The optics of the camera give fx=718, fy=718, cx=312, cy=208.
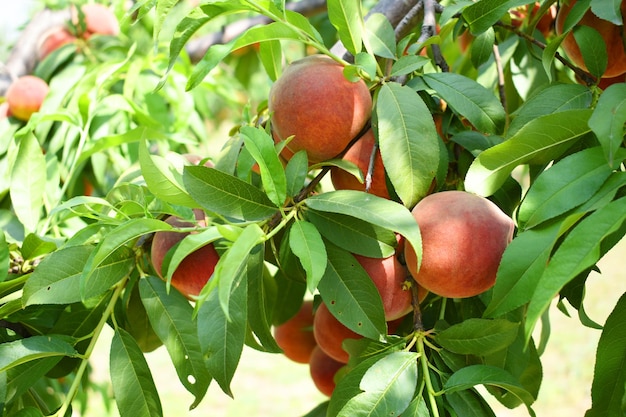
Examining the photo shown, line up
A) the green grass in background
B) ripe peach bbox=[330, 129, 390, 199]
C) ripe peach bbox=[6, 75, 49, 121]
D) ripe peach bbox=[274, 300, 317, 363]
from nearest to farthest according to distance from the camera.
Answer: ripe peach bbox=[330, 129, 390, 199] → ripe peach bbox=[274, 300, 317, 363] → ripe peach bbox=[6, 75, 49, 121] → the green grass in background

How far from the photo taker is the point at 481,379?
1.86 feet

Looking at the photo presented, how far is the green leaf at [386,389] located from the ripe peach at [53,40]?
1.04 meters

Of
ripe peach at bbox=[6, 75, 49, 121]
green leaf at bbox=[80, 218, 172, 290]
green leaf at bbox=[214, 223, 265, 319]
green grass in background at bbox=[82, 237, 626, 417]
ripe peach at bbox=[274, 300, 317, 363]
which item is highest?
green leaf at bbox=[214, 223, 265, 319]

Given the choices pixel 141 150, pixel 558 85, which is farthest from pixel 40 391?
pixel 558 85

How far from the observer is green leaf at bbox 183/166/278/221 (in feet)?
1.95

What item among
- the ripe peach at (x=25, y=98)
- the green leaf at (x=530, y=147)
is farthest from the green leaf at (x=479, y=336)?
the ripe peach at (x=25, y=98)

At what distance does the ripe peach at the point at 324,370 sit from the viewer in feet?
2.92

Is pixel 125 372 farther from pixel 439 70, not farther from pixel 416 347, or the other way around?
pixel 439 70

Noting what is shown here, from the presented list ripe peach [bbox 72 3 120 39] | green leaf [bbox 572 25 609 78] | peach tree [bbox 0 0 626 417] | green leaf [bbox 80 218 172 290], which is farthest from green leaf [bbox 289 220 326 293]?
ripe peach [bbox 72 3 120 39]

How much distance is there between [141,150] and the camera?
0.59 meters

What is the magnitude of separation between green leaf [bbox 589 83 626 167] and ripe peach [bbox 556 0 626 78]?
21 centimetres

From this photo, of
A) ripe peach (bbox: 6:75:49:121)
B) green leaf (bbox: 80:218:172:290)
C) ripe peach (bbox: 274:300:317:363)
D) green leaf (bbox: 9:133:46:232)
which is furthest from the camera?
ripe peach (bbox: 6:75:49:121)

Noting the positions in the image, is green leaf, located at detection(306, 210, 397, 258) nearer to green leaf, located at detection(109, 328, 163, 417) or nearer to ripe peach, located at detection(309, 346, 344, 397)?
green leaf, located at detection(109, 328, 163, 417)

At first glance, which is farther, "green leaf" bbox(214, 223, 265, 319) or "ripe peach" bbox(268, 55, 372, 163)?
"ripe peach" bbox(268, 55, 372, 163)
